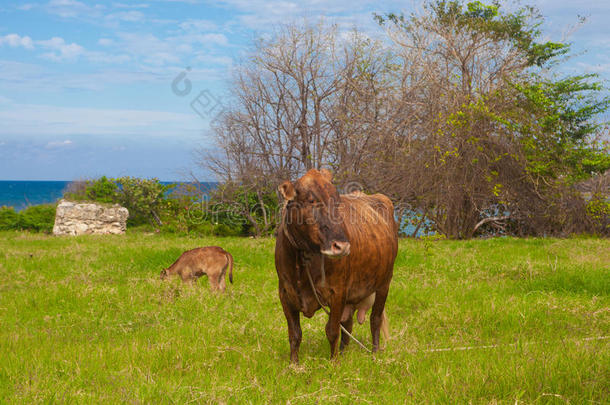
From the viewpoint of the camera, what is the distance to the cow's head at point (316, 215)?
358cm

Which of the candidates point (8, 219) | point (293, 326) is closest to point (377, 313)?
point (293, 326)

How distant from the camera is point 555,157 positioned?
54.4 feet

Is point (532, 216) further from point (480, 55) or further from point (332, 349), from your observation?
point (332, 349)

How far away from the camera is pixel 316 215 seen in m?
3.60

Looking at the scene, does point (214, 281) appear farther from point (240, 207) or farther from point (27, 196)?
point (27, 196)

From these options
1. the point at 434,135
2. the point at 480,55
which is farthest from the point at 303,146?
the point at 480,55

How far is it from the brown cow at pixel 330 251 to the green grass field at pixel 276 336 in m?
0.57

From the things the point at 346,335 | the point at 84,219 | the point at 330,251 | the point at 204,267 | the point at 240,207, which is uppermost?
the point at 240,207

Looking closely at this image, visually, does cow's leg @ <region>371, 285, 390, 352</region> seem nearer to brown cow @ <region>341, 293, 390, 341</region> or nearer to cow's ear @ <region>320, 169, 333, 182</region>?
brown cow @ <region>341, 293, 390, 341</region>

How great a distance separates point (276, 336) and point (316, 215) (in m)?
2.77

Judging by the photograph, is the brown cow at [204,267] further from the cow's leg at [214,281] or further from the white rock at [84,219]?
the white rock at [84,219]

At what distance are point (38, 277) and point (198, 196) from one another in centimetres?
1206

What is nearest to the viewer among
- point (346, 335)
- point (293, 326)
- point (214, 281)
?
point (293, 326)

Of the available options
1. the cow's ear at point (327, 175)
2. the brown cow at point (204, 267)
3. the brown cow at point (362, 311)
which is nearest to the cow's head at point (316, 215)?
the cow's ear at point (327, 175)
